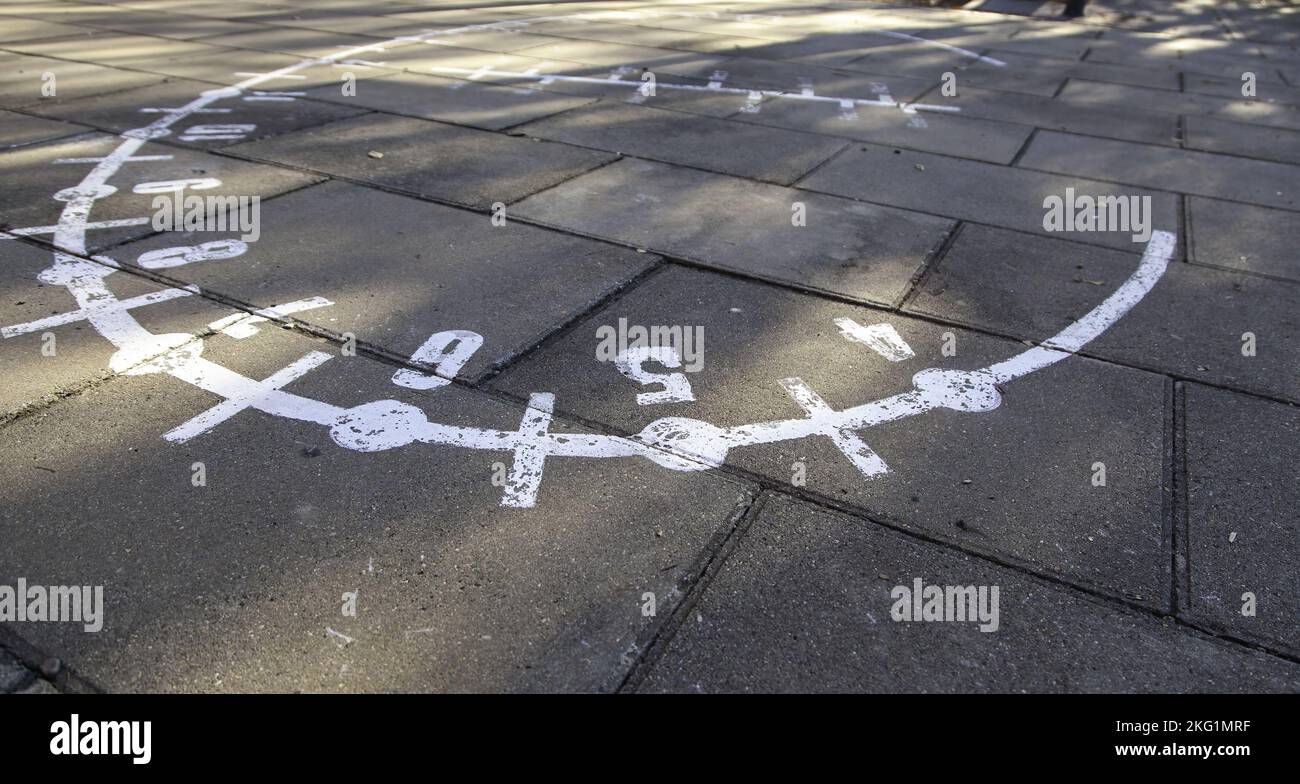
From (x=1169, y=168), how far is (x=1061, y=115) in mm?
1806

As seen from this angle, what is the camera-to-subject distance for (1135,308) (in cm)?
495

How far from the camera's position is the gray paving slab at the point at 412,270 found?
14.5ft

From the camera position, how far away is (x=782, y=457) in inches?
140

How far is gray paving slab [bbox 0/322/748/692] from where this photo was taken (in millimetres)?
2596

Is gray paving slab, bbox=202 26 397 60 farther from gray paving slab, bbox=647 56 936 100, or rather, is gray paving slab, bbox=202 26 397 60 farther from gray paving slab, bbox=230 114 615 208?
gray paving slab, bbox=647 56 936 100

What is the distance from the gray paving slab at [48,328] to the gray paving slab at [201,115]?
2545 millimetres

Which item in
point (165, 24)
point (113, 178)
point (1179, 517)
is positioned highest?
point (165, 24)

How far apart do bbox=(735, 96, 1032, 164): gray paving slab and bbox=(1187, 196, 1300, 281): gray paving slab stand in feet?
5.26

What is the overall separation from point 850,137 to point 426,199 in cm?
382

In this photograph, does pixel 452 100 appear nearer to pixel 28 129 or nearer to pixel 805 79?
pixel 28 129

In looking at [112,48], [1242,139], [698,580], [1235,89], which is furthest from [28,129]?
[1235,89]

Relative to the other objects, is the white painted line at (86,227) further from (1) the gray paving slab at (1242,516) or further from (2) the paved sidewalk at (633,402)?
(1) the gray paving slab at (1242,516)

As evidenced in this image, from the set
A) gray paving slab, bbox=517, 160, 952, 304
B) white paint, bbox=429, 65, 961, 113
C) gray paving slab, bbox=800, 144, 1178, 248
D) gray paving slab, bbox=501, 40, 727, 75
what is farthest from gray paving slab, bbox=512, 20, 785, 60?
gray paving slab, bbox=517, 160, 952, 304

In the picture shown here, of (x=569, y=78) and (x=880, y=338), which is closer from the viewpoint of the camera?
(x=880, y=338)
